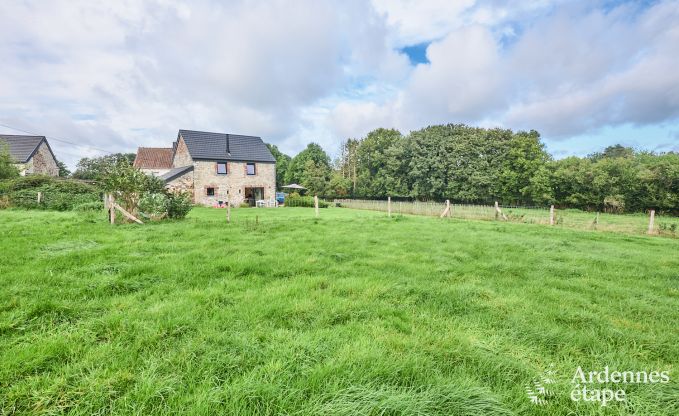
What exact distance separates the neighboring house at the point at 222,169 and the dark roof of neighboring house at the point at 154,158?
7.88 meters

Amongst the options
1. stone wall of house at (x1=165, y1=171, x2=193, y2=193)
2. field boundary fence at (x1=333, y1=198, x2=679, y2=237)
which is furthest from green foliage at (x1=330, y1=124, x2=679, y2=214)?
stone wall of house at (x1=165, y1=171, x2=193, y2=193)

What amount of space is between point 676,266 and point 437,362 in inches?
317

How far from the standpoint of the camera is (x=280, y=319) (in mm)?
3332

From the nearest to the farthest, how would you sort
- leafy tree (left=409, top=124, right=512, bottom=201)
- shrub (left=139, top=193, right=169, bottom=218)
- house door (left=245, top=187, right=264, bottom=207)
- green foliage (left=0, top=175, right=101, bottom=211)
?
1. shrub (left=139, top=193, right=169, bottom=218)
2. green foliage (left=0, top=175, right=101, bottom=211)
3. house door (left=245, top=187, right=264, bottom=207)
4. leafy tree (left=409, top=124, right=512, bottom=201)

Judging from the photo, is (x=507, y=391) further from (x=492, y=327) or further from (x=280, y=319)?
(x=280, y=319)

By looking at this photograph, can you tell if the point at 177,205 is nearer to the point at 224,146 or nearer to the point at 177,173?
the point at 177,173

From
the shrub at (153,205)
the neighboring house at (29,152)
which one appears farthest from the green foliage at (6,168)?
the shrub at (153,205)

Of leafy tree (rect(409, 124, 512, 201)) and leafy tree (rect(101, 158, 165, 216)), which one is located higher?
leafy tree (rect(409, 124, 512, 201))

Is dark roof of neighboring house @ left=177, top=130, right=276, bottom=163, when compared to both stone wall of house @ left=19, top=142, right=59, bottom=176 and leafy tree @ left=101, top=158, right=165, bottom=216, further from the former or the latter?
leafy tree @ left=101, top=158, right=165, bottom=216

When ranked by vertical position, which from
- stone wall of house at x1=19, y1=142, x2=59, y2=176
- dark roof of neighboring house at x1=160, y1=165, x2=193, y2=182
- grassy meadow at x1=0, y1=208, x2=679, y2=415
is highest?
stone wall of house at x1=19, y1=142, x2=59, y2=176

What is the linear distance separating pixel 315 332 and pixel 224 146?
1263 inches

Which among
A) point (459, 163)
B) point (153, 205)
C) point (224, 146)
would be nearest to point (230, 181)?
point (224, 146)

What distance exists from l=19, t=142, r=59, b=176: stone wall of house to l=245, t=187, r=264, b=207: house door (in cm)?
2225

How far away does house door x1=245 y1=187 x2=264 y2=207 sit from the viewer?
3223 cm
